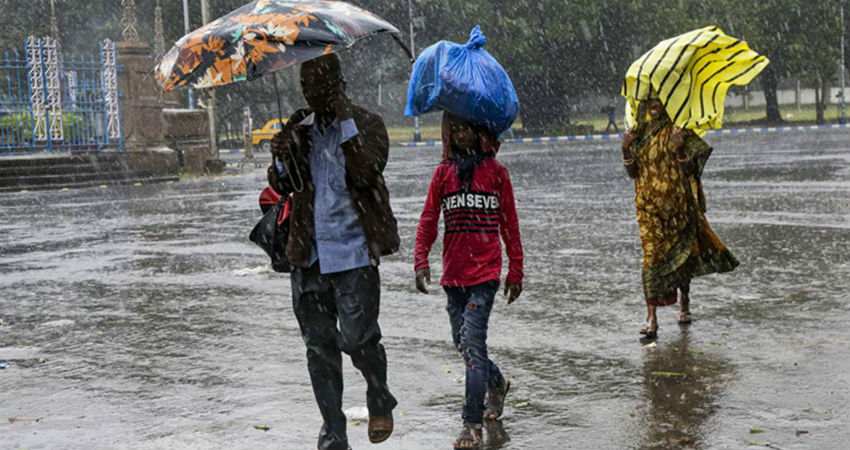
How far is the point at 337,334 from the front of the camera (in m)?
4.94

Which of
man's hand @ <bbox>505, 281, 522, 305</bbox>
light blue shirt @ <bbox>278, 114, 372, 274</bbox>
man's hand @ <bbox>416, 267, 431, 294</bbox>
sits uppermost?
light blue shirt @ <bbox>278, 114, 372, 274</bbox>

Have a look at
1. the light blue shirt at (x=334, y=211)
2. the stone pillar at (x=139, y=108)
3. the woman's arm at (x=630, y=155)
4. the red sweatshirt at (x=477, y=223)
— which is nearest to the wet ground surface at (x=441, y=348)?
the red sweatshirt at (x=477, y=223)

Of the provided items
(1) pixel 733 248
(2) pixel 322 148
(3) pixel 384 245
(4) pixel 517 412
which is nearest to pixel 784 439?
(4) pixel 517 412

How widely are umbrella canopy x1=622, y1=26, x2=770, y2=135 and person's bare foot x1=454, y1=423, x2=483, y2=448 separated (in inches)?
124

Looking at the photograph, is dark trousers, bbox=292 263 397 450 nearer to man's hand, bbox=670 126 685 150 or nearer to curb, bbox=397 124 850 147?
man's hand, bbox=670 126 685 150

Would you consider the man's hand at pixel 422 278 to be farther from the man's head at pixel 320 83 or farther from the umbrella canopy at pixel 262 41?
the umbrella canopy at pixel 262 41

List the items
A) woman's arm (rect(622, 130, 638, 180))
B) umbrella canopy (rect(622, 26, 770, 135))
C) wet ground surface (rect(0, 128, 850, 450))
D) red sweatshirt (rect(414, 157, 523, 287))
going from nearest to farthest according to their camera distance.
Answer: red sweatshirt (rect(414, 157, 523, 287))
wet ground surface (rect(0, 128, 850, 450))
umbrella canopy (rect(622, 26, 770, 135))
woman's arm (rect(622, 130, 638, 180))

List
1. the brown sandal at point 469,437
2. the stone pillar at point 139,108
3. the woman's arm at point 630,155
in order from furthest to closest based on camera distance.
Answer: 1. the stone pillar at point 139,108
2. the woman's arm at point 630,155
3. the brown sandal at point 469,437

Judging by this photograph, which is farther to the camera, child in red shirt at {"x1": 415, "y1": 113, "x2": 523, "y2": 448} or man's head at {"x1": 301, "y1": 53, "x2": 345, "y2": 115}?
child in red shirt at {"x1": 415, "y1": 113, "x2": 523, "y2": 448}

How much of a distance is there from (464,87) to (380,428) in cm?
159

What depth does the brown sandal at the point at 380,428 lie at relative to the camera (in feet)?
16.0

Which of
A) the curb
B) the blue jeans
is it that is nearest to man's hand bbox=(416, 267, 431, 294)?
the blue jeans

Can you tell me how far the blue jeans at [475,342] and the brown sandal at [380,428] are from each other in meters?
0.40

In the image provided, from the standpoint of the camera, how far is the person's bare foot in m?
5.02
